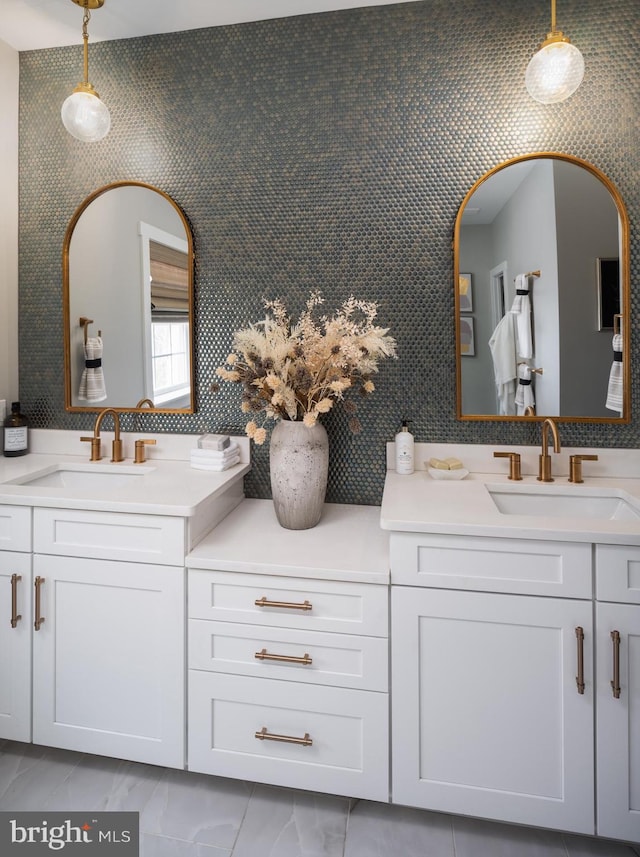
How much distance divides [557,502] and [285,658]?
100cm

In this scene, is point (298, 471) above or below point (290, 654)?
above

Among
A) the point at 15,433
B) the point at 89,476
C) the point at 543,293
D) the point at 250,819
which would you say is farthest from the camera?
the point at 15,433

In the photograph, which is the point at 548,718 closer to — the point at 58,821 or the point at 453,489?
the point at 453,489

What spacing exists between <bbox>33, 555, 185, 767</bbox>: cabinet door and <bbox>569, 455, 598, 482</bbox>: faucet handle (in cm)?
131

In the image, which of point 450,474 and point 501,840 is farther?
point 450,474

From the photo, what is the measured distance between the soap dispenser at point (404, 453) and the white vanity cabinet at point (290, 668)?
0.41 metres

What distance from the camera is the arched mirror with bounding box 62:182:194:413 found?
217cm

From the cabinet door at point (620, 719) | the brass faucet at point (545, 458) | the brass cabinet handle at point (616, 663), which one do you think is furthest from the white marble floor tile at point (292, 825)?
the brass faucet at point (545, 458)

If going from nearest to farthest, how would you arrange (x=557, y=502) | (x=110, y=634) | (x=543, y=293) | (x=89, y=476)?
(x=110, y=634)
(x=557, y=502)
(x=543, y=293)
(x=89, y=476)

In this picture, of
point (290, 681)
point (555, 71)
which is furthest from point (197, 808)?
point (555, 71)

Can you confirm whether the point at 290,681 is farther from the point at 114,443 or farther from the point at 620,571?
the point at 114,443

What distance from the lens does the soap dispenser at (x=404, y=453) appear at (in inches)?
77.5

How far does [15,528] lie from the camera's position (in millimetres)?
1740

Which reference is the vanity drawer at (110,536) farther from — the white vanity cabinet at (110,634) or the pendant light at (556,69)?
the pendant light at (556,69)
